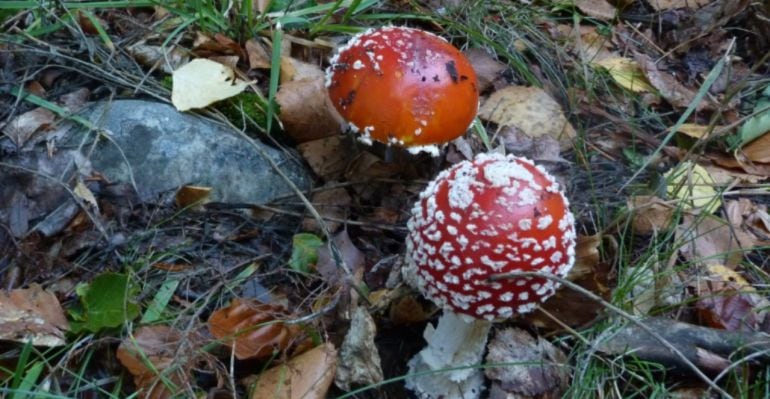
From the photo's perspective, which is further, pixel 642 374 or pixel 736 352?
pixel 642 374

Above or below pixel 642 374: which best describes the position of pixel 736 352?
above

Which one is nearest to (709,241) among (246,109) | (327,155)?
(327,155)

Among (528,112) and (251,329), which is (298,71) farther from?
(251,329)

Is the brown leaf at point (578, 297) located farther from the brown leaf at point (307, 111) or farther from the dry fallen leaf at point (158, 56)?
the dry fallen leaf at point (158, 56)

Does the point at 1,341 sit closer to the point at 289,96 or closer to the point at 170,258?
the point at 170,258

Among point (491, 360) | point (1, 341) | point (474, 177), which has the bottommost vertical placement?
point (491, 360)

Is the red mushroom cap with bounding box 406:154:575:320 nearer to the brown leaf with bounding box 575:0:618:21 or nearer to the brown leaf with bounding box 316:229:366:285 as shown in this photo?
the brown leaf with bounding box 316:229:366:285

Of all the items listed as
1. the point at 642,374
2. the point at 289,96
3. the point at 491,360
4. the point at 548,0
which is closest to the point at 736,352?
the point at 642,374
